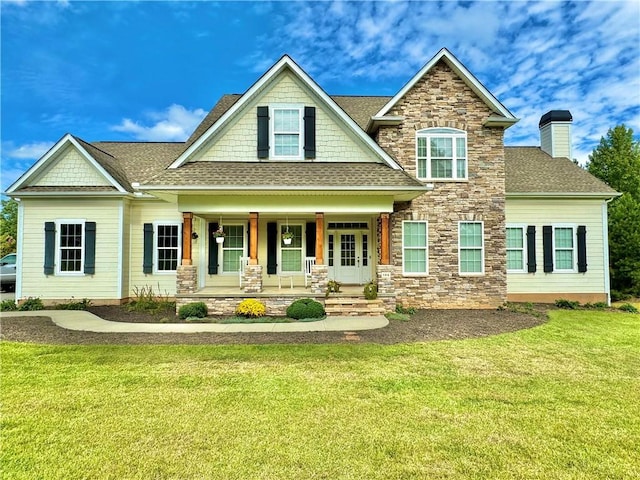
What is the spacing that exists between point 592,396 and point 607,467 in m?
2.03

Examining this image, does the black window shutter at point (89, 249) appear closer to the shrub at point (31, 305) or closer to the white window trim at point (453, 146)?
the shrub at point (31, 305)

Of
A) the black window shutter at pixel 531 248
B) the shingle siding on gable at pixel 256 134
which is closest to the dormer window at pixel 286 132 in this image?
the shingle siding on gable at pixel 256 134

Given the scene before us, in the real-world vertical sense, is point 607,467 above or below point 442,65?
below

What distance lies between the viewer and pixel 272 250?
46.0ft

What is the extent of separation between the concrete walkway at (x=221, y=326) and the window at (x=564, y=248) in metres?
8.89

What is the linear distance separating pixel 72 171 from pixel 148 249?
4088 mm

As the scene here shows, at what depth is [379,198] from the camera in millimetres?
11531

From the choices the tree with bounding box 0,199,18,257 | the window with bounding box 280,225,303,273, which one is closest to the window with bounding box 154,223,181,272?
the window with bounding box 280,225,303,273

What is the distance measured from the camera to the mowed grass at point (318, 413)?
10.8ft

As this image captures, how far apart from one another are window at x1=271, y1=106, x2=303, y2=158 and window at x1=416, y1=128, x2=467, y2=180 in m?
4.51

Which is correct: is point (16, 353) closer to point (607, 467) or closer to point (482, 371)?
point (482, 371)

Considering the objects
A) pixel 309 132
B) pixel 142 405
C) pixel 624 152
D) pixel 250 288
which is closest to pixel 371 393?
pixel 142 405

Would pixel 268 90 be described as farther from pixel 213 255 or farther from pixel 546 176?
pixel 546 176

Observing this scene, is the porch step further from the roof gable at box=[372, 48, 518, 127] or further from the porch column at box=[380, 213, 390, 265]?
the roof gable at box=[372, 48, 518, 127]
